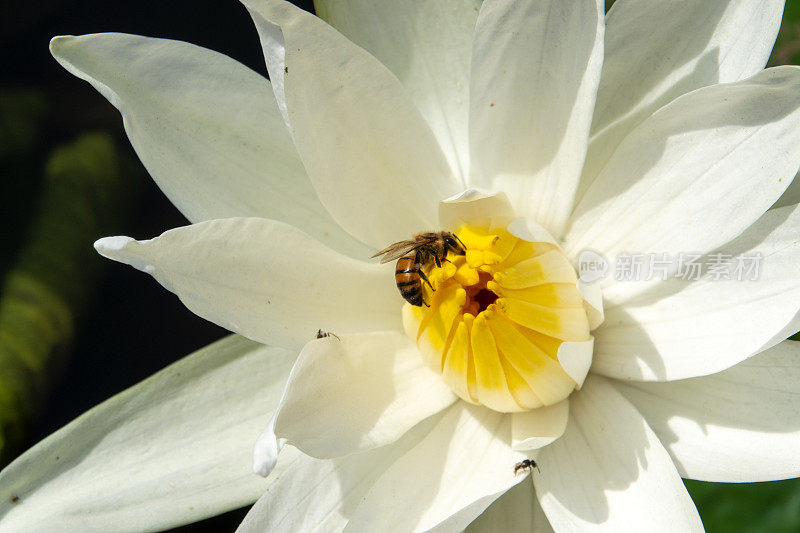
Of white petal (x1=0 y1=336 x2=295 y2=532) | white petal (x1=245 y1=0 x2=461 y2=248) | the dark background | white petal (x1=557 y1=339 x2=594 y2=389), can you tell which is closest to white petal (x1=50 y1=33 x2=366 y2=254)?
white petal (x1=245 y1=0 x2=461 y2=248)

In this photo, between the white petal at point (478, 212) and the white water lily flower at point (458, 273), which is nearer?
the white water lily flower at point (458, 273)

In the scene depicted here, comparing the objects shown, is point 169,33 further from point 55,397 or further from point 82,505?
point 82,505

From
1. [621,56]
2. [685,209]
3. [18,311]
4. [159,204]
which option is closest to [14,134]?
[159,204]

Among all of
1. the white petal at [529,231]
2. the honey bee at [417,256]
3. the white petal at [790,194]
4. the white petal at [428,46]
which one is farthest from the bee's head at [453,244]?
the white petal at [790,194]

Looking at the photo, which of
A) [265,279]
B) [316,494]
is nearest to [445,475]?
[316,494]

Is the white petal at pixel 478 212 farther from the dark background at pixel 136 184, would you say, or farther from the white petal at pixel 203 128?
the dark background at pixel 136 184

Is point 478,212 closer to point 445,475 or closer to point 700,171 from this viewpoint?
point 700,171
